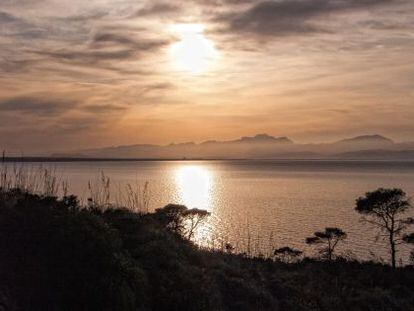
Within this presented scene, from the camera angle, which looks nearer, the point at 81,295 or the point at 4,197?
the point at 81,295

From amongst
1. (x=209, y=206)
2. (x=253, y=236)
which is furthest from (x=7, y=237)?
(x=209, y=206)

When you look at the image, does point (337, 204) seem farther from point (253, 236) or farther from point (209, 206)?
point (253, 236)

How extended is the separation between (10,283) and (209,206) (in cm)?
9077

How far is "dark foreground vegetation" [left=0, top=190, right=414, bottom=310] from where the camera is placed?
8969 millimetres

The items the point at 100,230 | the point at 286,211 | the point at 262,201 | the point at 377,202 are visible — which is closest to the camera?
the point at 100,230

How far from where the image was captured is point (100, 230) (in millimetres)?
10695

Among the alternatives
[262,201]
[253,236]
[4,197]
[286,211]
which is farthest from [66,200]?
[262,201]

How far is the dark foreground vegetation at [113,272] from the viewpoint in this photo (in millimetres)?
8969

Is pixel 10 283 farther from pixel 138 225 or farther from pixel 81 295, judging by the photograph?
pixel 138 225

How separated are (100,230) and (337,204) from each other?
305 ft

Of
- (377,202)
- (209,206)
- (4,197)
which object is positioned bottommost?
(209,206)

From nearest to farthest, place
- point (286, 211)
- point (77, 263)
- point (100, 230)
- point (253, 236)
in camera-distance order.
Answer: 1. point (77, 263)
2. point (100, 230)
3. point (253, 236)
4. point (286, 211)

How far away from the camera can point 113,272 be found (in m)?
9.47

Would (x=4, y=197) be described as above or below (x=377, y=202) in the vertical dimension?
above
